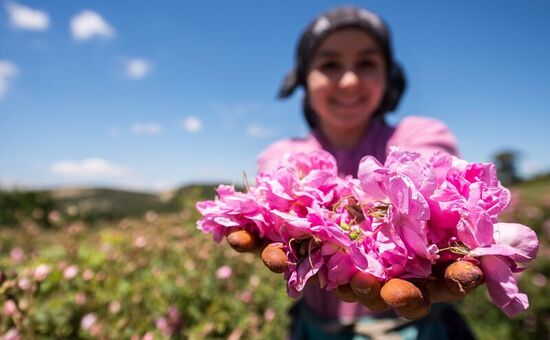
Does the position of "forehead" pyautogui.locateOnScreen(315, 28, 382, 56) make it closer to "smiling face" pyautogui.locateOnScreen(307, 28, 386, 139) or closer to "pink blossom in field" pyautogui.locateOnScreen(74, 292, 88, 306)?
"smiling face" pyautogui.locateOnScreen(307, 28, 386, 139)

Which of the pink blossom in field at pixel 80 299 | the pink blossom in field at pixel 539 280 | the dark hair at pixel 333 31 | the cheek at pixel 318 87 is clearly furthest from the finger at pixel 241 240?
the pink blossom in field at pixel 539 280

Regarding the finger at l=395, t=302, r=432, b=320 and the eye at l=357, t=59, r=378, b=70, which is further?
the eye at l=357, t=59, r=378, b=70

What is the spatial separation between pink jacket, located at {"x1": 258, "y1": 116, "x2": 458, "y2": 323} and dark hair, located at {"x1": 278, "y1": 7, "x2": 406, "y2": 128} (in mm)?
287

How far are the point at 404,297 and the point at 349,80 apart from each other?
897 millimetres

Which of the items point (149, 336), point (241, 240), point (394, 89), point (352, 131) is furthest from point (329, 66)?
point (149, 336)

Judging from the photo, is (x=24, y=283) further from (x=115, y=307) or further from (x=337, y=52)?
(x=337, y=52)

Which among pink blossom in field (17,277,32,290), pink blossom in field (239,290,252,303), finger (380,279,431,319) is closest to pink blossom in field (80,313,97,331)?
pink blossom in field (17,277,32,290)

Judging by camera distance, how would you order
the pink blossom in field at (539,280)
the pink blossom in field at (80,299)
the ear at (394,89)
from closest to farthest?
the pink blossom in field at (80,299) → the ear at (394,89) → the pink blossom in field at (539,280)

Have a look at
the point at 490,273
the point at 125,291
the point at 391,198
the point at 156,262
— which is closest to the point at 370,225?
the point at 391,198

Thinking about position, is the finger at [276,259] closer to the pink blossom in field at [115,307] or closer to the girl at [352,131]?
the girl at [352,131]

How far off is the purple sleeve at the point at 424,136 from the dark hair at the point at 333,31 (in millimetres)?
335

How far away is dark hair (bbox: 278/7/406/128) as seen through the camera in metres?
1.41

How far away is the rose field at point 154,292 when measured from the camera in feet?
5.00

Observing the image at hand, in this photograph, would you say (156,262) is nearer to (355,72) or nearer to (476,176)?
(355,72)
